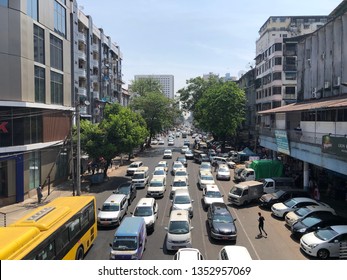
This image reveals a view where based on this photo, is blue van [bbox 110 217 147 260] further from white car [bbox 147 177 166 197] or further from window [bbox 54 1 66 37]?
window [bbox 54 1 66 37]

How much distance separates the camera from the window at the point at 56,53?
34375 mm

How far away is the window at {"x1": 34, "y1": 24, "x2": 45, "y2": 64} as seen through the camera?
30.8 meters

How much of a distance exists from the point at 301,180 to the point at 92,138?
2169cm

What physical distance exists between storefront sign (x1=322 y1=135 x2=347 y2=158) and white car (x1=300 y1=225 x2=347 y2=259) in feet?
15.6

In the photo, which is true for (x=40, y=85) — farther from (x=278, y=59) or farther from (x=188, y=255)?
(x=278, y=59)

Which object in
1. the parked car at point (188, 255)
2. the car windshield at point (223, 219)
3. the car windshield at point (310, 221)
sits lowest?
the car windshield at point (310, 221)

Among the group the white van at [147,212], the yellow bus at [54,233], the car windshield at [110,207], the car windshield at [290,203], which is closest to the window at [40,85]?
the car windshield at [110,207]

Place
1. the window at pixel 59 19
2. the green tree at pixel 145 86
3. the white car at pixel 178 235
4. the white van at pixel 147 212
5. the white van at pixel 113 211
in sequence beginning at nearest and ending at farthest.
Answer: the white car at pixel 178 235 → the white van at pixel 147 212 → the white van at pixel 113 211 → the window at pixel 59 19 → the green tree at pixel 145 86

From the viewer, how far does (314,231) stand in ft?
61.6

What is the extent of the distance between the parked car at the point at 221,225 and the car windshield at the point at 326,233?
429 cm

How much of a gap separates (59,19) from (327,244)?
1305 inches

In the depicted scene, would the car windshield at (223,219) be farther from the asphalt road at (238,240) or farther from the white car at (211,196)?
the white car at (211,196)

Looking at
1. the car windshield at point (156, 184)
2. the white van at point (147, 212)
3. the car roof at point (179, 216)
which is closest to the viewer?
the car roof at point (179, 216)

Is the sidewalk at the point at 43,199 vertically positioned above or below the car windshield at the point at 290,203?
below
